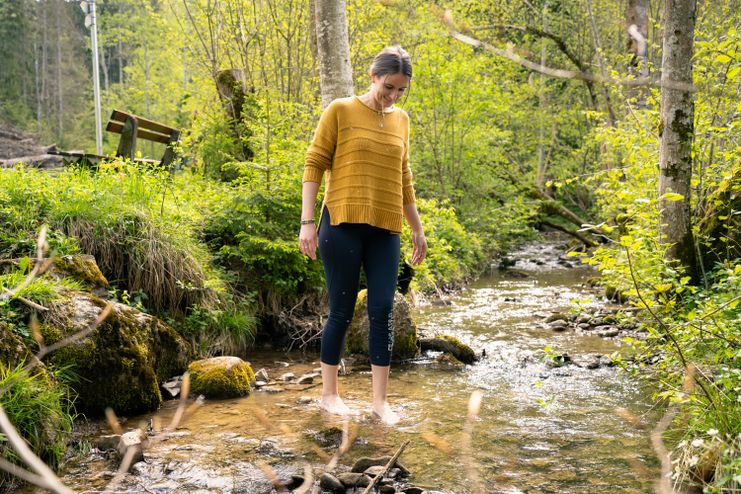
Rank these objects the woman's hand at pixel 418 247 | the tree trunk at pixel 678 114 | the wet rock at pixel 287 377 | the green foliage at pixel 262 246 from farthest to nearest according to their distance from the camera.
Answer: the green foliage at pixel 262 246, the wet rock at pixel 287 377, the tree trunk at pixel 678 114, the woman's hand at pixel 418 247

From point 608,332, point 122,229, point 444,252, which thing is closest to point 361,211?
point 122,229

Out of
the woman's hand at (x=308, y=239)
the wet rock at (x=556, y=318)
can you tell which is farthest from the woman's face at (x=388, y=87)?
the wet rock at (x=556, y=318)

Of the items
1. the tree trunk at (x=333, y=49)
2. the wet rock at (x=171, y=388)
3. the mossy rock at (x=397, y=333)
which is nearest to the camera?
the wet rock at (x=171, y=388)

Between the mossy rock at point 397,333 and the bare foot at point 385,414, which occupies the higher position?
the mossy rock at point 397,333

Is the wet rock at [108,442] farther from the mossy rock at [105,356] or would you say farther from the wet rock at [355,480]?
the wet rock at [355,480]

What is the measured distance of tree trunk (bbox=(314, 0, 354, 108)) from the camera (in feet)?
19.8

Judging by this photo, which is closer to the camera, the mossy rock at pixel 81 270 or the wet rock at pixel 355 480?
the wet rock at pixel 355 480

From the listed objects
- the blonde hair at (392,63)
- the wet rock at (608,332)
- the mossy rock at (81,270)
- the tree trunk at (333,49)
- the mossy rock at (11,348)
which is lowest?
the wet rock at (608,332)

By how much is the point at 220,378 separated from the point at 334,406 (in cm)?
100

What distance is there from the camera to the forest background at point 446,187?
3.52 metres

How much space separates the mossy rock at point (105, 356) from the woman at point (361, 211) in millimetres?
1234

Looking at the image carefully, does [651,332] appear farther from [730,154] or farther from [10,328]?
[10,328]

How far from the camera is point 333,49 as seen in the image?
6137 millimetres

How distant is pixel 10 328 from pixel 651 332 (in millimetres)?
3500
